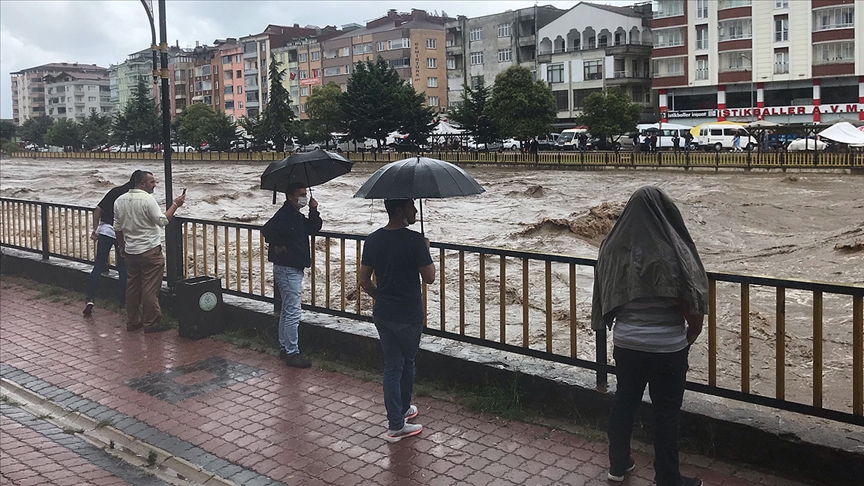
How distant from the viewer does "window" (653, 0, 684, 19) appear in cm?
6531

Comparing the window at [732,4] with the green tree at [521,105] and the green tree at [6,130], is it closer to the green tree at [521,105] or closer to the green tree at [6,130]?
the green tree at [521,105]

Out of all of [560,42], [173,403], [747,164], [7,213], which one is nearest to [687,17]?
[560,42]

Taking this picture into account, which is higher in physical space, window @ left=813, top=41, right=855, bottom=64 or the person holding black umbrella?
window @ left=813, top=41, right=855, bottom=64

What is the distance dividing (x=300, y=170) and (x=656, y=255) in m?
3.83

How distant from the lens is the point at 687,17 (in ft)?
213

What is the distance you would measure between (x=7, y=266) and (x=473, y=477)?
996 cm

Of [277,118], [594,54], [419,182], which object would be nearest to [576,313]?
[419,182]

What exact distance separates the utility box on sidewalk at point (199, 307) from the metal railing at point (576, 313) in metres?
0.26

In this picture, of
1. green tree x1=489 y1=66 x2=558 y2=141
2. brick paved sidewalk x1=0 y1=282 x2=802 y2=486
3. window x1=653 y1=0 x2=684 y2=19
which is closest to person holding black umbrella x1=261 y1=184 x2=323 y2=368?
brick paved sidewalk x1=0 y1=282 x2=802 y2=486

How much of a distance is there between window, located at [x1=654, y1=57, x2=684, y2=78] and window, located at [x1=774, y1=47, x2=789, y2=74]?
7144mm

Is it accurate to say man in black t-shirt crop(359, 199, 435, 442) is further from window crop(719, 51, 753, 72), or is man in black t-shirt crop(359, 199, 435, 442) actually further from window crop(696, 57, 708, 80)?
window crop(696, 57, 708, 80)

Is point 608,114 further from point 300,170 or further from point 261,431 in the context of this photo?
point 261,431

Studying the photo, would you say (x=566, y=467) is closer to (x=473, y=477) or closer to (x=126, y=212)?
(x=473, y=477)

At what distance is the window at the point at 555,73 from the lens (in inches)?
3002
